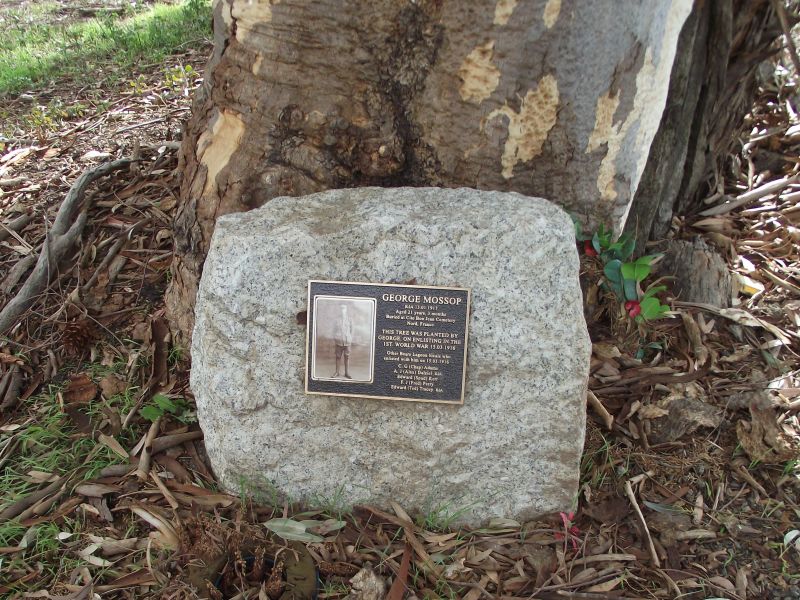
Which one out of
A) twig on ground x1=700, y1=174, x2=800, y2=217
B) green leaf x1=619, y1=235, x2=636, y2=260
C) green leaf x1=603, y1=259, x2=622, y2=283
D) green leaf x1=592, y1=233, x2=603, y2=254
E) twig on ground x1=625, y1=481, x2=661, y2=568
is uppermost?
twig on ground x1=700, y1=174, x2=800, y2=217

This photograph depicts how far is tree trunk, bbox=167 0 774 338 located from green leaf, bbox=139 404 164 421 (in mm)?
400

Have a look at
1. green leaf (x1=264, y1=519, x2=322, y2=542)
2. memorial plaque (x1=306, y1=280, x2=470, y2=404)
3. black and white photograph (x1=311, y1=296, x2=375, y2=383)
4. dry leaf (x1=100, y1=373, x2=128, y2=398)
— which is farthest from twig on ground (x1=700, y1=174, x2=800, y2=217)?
dry leaf (x1=100, y1=373, x2=128, y2=398)

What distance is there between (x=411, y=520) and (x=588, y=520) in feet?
2.25

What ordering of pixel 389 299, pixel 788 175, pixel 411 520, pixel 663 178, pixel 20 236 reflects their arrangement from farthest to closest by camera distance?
pixel 788 175 → pixel 20 236 → pixel 663 178 → pixel 411 520 → pixel 389 299

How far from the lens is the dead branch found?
323cm

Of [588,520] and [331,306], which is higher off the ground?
[331,306]

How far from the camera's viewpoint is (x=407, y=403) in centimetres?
234

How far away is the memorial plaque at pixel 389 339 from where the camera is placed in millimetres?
2258

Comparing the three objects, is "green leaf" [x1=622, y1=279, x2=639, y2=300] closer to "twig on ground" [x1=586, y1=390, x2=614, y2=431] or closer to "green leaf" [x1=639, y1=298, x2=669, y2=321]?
"green leaf" [x1=639, y1=298, x2=669, y2=321]

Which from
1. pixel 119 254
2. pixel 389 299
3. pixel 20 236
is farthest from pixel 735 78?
pixel 20 236

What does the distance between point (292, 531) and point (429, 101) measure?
5.70 ft

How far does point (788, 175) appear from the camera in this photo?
12.8 ft

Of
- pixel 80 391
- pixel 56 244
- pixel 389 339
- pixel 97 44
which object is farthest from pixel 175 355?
pixel 97 44

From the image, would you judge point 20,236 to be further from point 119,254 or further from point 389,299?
point 389,299
